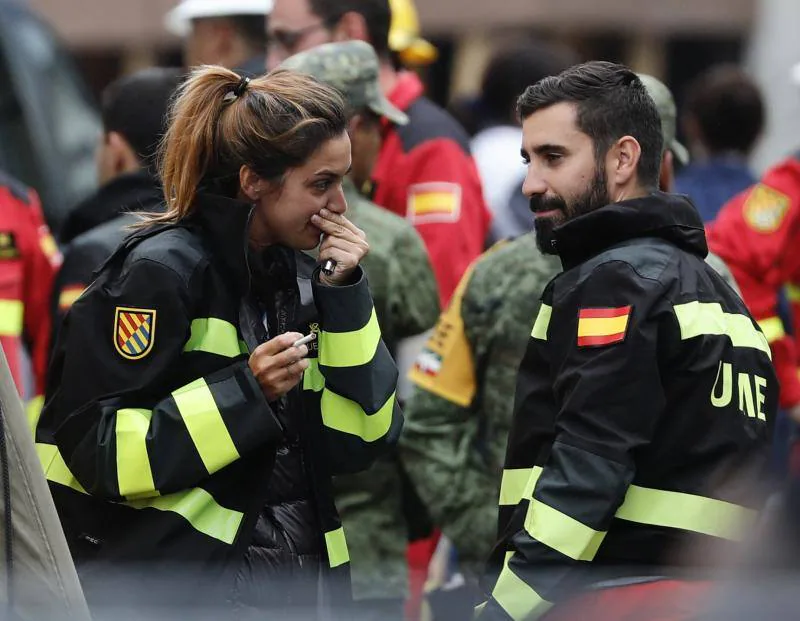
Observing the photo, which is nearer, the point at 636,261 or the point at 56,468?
the point at 636,261

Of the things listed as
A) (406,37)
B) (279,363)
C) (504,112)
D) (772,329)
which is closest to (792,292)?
(772,329)

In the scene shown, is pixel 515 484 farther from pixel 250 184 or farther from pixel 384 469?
pixel 384 469

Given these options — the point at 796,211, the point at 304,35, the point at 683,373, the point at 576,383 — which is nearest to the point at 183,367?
the point at 576,383

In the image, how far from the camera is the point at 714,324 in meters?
3.28

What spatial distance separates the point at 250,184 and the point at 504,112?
3.49 meters

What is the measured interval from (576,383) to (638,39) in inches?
494

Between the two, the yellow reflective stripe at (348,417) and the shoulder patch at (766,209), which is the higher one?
the yellow reflective stripe at (348,417)

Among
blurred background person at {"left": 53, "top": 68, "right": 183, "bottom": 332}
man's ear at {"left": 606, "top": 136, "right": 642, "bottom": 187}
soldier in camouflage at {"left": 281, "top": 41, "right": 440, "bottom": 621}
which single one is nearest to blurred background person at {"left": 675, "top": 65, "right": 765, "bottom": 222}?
soldier in camouflage at {"left": 281, "top": 41, "right": 440, "bottom": 621}

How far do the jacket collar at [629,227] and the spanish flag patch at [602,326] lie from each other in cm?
18

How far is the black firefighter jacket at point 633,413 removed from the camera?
3.17 meters

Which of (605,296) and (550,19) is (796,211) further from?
(550,19)

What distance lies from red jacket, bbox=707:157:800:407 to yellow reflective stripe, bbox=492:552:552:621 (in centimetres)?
257

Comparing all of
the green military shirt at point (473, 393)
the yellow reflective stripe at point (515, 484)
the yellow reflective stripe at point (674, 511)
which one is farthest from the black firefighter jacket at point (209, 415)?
the green military shirt at point (473, 393)

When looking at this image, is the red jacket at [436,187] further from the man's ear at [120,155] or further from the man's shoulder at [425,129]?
the man's ear at [120,155]
